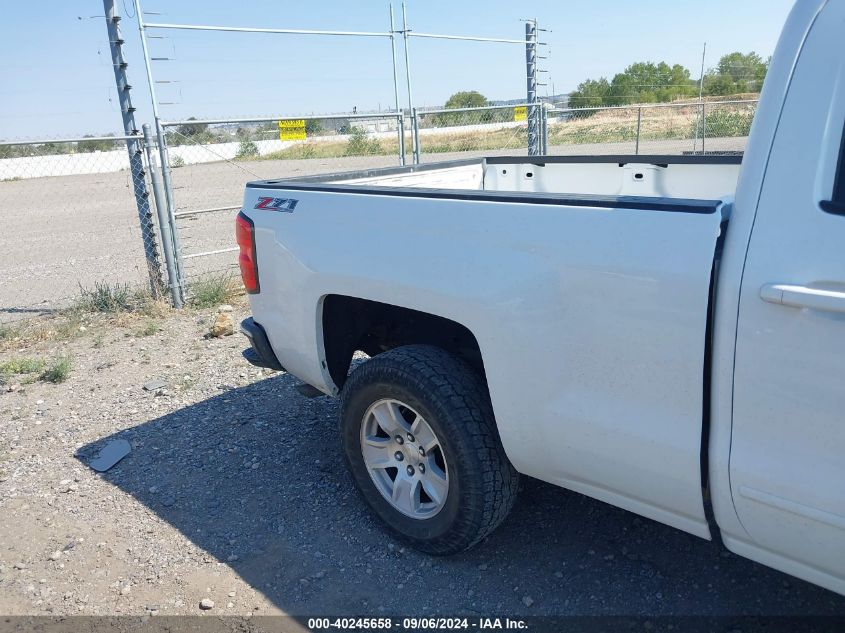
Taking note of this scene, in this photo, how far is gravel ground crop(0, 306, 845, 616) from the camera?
9.61 feet

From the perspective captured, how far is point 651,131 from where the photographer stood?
110ft

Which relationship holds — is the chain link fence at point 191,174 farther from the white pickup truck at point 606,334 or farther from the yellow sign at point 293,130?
the white pickup truck at point 606,334

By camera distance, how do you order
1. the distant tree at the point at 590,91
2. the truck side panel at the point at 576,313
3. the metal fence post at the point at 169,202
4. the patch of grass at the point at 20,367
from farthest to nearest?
the distant tree at the point at 590,91 < the metal fence post at the point at 169,202 < the patch of grass at the point at 20,367 < the truck side panel at the point at 576,313

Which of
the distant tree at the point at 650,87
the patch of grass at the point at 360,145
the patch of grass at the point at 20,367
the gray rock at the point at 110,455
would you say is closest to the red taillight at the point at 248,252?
the gray rock at the point at 110,455

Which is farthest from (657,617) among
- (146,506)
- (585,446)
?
(146,506)

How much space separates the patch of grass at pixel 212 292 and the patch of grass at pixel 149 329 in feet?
2.22

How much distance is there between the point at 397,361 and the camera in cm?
305

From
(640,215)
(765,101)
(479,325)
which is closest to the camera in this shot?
(765,101)

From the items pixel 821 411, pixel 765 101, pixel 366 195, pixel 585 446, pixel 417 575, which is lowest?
pixel 417 575

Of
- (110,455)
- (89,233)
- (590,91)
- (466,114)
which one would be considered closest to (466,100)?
(590,91)

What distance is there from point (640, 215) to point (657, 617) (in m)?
1.56

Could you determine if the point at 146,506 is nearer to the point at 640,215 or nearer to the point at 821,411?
the point at 640,215

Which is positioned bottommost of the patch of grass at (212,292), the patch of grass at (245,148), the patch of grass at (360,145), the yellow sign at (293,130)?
the patch of grass at (212,292)

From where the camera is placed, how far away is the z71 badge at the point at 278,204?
3428mm
